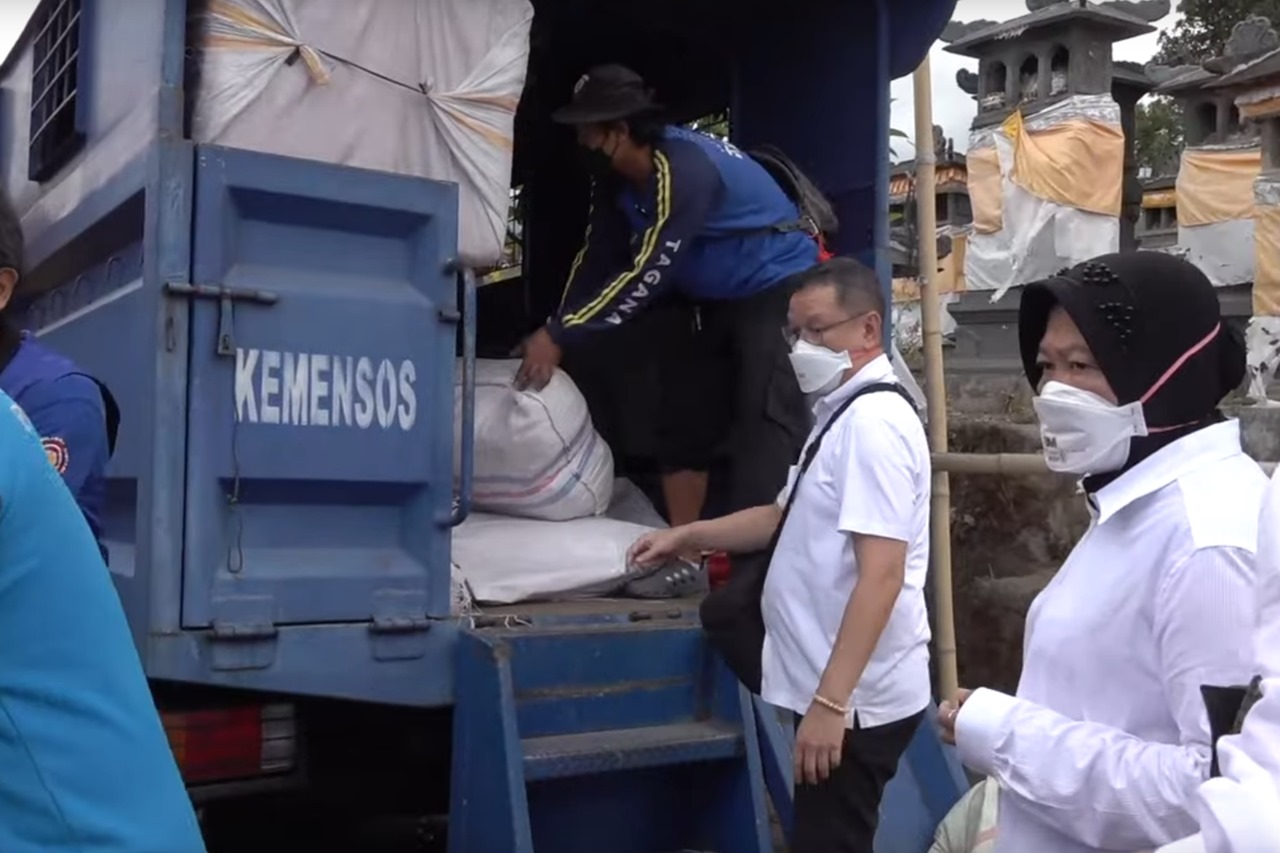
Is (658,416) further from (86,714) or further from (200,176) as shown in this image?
(86,714)

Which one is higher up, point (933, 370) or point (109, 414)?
point (933, 370)

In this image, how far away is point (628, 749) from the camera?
9.54ft

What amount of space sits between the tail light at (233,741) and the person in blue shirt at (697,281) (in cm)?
112

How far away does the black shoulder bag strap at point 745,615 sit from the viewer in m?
2.88

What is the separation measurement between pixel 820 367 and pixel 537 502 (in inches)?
38.5

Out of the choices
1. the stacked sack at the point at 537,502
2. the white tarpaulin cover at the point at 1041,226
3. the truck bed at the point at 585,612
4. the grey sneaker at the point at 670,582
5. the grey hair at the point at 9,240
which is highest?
the white tarpaulin cover at the point at 1041,226

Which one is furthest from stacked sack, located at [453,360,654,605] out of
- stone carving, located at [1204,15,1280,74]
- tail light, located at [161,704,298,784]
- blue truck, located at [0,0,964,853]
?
stone carving, located at [1204,15,1280,74]

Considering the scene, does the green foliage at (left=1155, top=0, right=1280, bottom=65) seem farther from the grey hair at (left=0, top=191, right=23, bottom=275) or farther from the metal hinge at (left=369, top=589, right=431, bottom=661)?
the grey hair at (left=0, top=191, right=23, bottom=275)

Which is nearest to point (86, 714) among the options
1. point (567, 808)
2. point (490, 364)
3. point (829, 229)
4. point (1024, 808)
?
point (1024, 808)

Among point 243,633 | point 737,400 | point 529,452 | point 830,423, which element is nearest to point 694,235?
point 737,400

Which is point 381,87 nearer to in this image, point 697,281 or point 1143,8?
point 697,281

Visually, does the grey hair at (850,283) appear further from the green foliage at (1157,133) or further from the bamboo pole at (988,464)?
the green foliage at (1157,133)

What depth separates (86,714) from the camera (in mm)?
1303

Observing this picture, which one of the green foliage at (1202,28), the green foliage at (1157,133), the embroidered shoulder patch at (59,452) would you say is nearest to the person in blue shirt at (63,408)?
the embroidered shoulder patch at (59,452)
